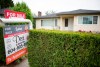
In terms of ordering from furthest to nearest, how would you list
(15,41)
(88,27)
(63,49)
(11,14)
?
1. (88,27)
2. (11,14)
3. (15,41)
4. (63,49)

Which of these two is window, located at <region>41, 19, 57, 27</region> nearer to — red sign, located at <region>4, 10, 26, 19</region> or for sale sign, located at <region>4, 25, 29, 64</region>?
red sign, located at <region>4, 10, 26, 19</region>

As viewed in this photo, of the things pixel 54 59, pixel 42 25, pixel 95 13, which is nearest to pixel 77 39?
pixel 54 59

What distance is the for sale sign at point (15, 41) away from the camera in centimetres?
394

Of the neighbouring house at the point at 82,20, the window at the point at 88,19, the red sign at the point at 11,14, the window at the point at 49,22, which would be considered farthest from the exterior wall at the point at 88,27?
the red sign at the point at 11,14

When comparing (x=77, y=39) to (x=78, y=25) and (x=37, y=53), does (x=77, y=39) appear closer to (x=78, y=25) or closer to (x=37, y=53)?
(x=37, y=53)

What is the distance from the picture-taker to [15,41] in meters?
4.37

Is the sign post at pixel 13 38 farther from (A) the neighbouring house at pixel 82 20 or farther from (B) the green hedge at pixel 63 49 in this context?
(A) the neighbouring house at pixel 82 20

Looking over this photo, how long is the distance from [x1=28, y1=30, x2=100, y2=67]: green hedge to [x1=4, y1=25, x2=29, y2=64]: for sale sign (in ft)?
1.05

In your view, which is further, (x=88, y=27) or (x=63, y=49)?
(x=88, y=27)

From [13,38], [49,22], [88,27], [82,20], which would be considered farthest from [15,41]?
[49,22]

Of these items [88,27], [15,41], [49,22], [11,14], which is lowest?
[88,27]

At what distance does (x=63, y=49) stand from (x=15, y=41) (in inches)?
76.5

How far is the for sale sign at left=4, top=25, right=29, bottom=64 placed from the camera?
3.94 metres

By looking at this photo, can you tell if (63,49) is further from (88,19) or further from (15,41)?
(88,19)
